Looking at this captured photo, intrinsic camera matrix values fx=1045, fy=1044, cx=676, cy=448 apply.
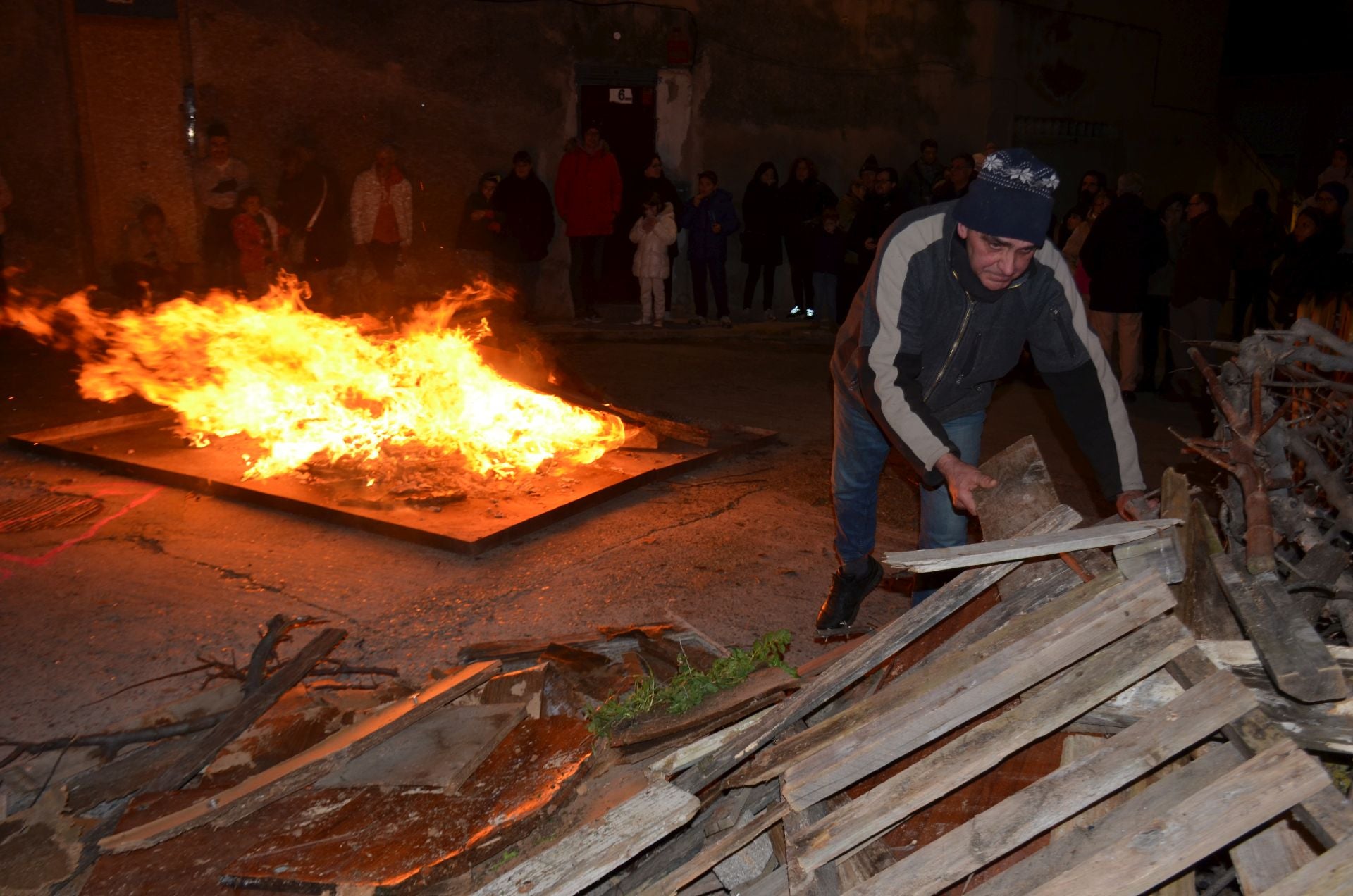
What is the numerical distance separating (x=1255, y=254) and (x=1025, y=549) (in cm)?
1062

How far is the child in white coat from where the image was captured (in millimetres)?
14086

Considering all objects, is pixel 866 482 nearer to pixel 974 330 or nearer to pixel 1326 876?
pixel 974 330

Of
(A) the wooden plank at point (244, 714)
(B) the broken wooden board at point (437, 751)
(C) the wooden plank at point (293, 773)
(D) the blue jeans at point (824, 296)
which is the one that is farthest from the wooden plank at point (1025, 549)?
(D) the blue jeans at point (824, 296)

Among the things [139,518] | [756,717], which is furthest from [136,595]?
[756,717]

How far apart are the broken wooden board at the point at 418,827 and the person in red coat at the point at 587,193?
37.3 ft

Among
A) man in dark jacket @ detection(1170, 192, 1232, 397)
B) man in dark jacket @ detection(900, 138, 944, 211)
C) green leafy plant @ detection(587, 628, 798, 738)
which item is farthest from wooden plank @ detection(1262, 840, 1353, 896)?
man in dark jacket @ detection(900, 138, 944, 211)

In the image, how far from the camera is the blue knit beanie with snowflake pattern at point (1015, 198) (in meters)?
3.50

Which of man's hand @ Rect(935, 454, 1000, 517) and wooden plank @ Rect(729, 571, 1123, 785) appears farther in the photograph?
man's hand @ Rect(935, 454, 1000, 517)

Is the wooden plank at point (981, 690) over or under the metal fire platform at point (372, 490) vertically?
over

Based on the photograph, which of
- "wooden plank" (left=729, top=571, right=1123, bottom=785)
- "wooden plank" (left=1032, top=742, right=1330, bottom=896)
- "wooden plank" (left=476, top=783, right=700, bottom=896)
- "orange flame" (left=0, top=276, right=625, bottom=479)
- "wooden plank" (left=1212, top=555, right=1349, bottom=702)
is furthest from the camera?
"orange flame" (left=0, top=276, right=625, bottom=479)

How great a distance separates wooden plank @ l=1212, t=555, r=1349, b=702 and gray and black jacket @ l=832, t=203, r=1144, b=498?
81cm

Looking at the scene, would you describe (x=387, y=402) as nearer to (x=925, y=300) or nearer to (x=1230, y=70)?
(x=925, y=300)

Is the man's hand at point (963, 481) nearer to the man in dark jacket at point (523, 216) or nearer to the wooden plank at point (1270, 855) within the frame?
the wooden plank at point (1270, 855)

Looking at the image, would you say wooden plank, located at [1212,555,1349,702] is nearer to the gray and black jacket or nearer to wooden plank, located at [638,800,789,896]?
the gray and black jacket
